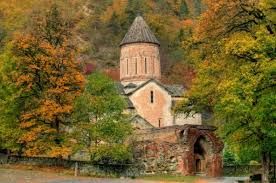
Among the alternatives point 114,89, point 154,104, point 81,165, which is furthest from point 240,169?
point 154,104

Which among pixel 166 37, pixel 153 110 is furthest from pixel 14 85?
pixel 166 37

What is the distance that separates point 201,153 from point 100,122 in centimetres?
1267

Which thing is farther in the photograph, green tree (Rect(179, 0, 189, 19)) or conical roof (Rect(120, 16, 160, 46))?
green tree (Rect(179, 0, 189, 19))

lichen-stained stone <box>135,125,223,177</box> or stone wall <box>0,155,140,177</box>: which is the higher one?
lichen-stained stone <box>135,125,223,177</box>

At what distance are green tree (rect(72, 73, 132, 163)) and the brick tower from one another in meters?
29.2

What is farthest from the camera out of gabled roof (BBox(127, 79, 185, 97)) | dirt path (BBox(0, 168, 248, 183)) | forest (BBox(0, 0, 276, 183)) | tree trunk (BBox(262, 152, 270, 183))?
gabled roof (BBox(127, 79, 185, 97))

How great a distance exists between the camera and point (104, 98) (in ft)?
147

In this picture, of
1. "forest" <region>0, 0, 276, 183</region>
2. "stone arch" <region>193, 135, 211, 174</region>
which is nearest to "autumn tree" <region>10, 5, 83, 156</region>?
"forest" <region>0, 0, 276, 183</region>

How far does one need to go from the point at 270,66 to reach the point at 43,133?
18.6 meters

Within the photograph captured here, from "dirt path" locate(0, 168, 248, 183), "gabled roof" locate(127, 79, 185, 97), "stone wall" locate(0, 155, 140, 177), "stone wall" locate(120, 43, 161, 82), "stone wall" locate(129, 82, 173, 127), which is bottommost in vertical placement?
"dirt path" locate(0, 168, 248, 183)

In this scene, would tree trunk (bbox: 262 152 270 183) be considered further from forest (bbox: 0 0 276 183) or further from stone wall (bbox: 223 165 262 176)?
stone wall (bbox: 223 165 262 176)

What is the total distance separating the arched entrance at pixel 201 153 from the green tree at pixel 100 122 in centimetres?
887

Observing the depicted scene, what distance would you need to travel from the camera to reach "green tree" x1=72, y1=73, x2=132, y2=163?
42812mm

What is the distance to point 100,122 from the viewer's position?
142 ft
